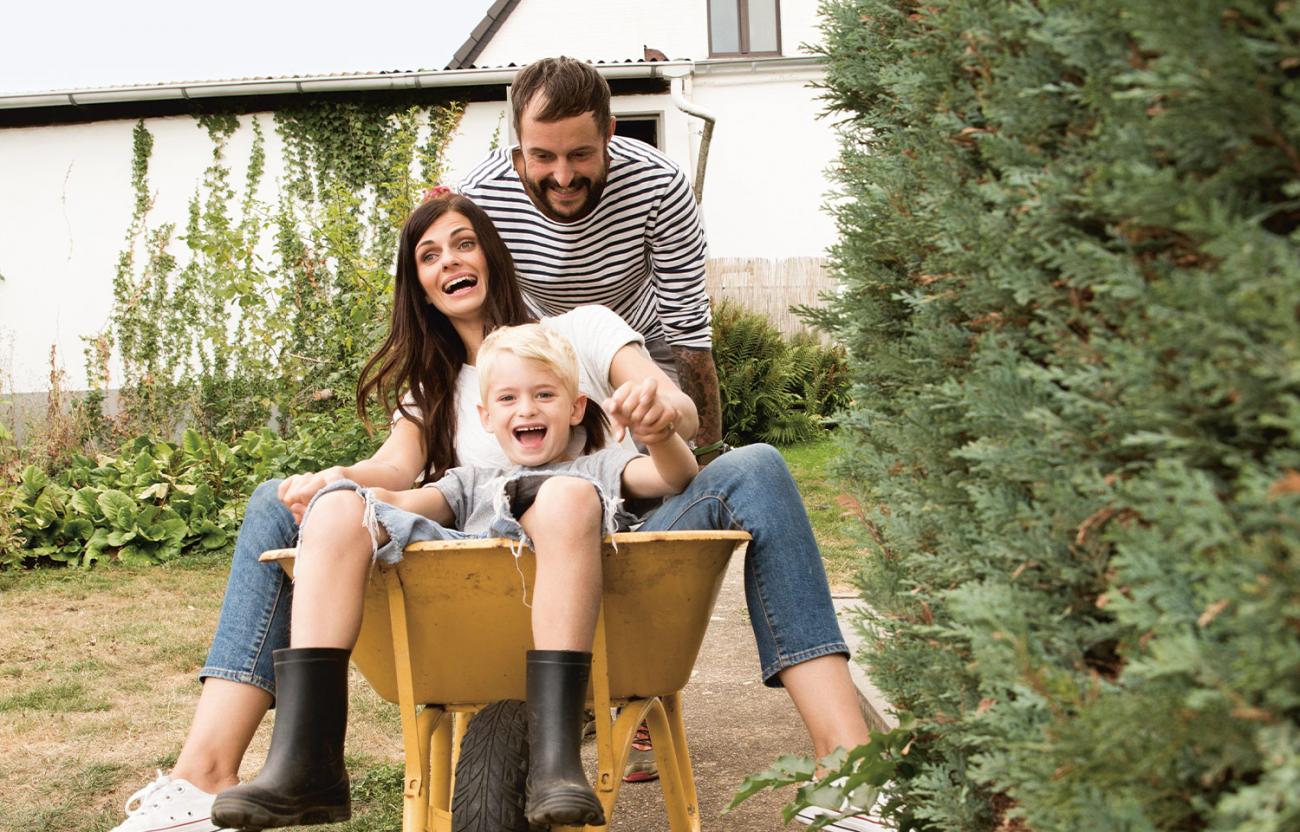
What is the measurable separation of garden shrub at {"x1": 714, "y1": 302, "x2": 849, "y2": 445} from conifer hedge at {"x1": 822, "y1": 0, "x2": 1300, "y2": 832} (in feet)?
27.3

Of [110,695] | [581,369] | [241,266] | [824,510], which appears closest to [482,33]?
[241,266]

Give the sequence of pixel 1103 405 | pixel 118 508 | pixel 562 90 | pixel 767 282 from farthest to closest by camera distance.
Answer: pixel 767 282 < pixel 118 508 < pixel 562 90 < pixel 1103 405

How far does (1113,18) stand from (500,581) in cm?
119

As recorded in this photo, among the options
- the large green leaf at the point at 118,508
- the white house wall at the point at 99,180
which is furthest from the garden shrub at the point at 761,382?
the large green leaf at the point at 118,508

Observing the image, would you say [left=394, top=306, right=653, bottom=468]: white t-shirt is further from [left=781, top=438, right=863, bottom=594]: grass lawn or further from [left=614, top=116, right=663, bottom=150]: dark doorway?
[left=614, top=116, right=663, bottom=150]: dark doorway

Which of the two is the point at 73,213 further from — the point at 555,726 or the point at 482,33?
the point at 555,726

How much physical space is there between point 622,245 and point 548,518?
1.57 meters

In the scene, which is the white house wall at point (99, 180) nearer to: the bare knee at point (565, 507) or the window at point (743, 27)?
the window at point (743, 27)

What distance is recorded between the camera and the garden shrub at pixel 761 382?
33.3ft

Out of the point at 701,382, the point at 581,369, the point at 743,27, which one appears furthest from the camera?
the point at 743,27

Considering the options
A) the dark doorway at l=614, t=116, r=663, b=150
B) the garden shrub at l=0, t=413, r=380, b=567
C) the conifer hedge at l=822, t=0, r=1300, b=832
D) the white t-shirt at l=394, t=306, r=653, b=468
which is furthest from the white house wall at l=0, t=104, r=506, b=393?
the conifer hedge at l=822, t=0, r=1300, b=832

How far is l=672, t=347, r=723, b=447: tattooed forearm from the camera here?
3537mm

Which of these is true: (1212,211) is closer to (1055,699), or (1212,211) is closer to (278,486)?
(1055,699)

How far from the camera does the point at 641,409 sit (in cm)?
202
